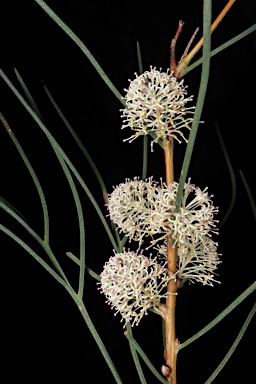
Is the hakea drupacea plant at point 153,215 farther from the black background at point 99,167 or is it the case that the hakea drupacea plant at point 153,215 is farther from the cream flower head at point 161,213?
the black background at point 99,167

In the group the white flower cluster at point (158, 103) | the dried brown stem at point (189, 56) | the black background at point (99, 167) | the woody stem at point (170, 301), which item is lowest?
the woody stem at point (170, 301)

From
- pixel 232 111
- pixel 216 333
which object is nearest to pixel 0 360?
pixel 216 333

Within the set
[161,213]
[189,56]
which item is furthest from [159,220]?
[189,56]

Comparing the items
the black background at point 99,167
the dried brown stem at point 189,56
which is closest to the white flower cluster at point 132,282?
the dried brown stem at point 189,56

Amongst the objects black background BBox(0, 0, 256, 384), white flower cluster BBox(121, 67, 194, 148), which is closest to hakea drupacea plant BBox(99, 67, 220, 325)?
white flower cluster BBox(121, 67, 194, 148)

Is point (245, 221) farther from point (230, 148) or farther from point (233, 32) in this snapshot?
point (233, 32)

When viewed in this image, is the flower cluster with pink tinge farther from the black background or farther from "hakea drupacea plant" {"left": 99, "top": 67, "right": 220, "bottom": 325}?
the black background

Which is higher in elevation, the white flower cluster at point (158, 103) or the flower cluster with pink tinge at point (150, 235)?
the white flower cluster at point (158, 103)
